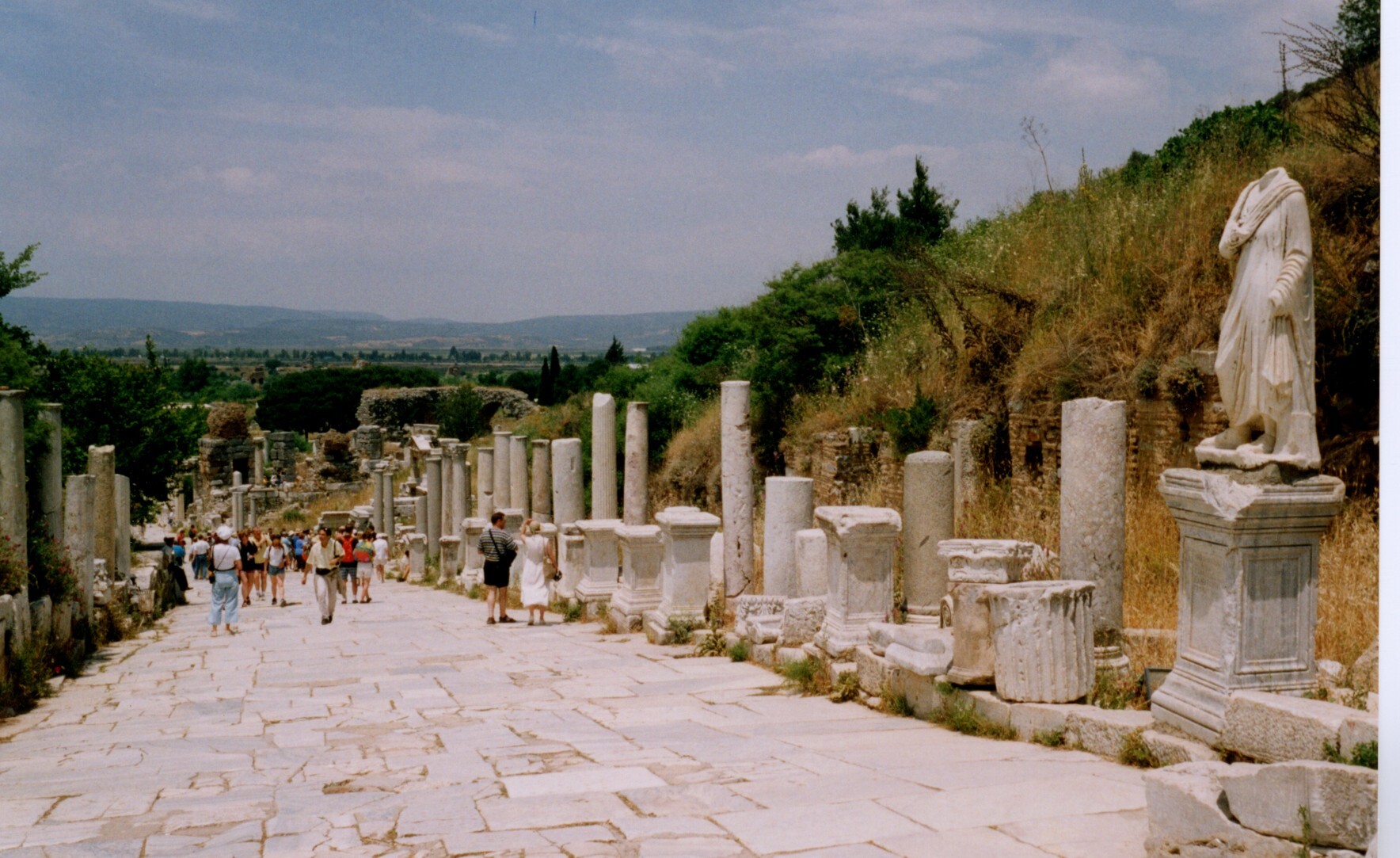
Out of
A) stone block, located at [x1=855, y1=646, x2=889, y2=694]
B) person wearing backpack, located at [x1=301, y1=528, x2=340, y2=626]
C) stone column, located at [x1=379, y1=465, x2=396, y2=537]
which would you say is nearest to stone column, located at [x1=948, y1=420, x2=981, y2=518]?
stone block, located at [x1=855, y1=646, x2=889, y2=694]

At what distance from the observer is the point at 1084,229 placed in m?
16.1

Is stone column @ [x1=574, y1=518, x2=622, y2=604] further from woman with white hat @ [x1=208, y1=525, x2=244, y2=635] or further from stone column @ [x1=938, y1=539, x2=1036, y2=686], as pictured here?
stone column @ [x1=938, y1=539, x2=1036, y2=686]

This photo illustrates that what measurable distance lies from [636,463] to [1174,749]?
10454 mm

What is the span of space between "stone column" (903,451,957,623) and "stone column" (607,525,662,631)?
411 cm

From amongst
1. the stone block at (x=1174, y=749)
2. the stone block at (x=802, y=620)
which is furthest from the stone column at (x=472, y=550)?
the stone block at (x=1174, y=749)

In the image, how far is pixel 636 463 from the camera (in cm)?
1539

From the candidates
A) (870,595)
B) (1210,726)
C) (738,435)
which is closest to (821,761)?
(1210,726)

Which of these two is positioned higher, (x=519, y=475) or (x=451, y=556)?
(x=519, y=475)

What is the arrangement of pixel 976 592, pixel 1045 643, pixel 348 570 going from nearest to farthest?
pixel 1045 643 → pixel 976 592 → pixel 348 570

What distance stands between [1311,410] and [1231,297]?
738 millimetres

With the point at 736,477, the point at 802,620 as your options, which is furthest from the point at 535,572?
the point at 802,620

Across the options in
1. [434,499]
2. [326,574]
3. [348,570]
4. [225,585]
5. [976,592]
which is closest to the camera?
[976,592]

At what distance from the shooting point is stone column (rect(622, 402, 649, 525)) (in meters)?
15.1

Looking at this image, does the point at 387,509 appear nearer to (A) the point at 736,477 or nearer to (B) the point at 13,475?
(B) the point at 13,475
